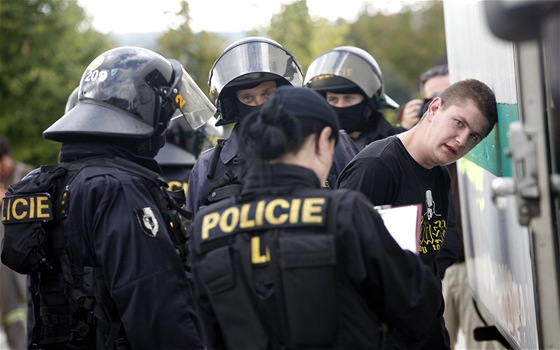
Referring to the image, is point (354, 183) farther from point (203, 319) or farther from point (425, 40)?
point (425, 40)

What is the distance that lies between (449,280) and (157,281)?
373 centimetres

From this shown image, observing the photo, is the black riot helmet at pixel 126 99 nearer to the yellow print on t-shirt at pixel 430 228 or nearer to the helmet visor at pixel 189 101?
the helmet visor at pixel 189 101

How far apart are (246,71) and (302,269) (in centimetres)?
205

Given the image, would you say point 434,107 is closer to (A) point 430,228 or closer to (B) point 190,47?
(A) point 430,228

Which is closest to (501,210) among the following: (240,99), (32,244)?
(240,99)

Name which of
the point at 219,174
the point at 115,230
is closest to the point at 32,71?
the point at 219,174

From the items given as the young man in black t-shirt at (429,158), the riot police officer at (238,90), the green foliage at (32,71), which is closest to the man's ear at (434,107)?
the young man in black t-shirt at (429,158)

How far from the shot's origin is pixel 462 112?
415 centimetres

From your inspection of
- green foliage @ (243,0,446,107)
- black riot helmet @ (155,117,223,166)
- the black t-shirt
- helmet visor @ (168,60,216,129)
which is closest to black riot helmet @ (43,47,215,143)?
helmet visor @ (168,60,216,129)

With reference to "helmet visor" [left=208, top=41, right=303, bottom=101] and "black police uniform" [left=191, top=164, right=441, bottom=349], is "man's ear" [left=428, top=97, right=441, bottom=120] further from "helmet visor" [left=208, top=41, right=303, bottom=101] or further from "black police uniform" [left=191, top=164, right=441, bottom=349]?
"black police uniform" [left=191, top=164, right=441, bottom=349]

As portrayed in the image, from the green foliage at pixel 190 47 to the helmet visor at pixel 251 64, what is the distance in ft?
46.8

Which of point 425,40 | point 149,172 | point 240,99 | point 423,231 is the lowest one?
point 423,231

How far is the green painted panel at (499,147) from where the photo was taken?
12.7 feet

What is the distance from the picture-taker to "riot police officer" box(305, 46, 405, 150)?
6.27 m
